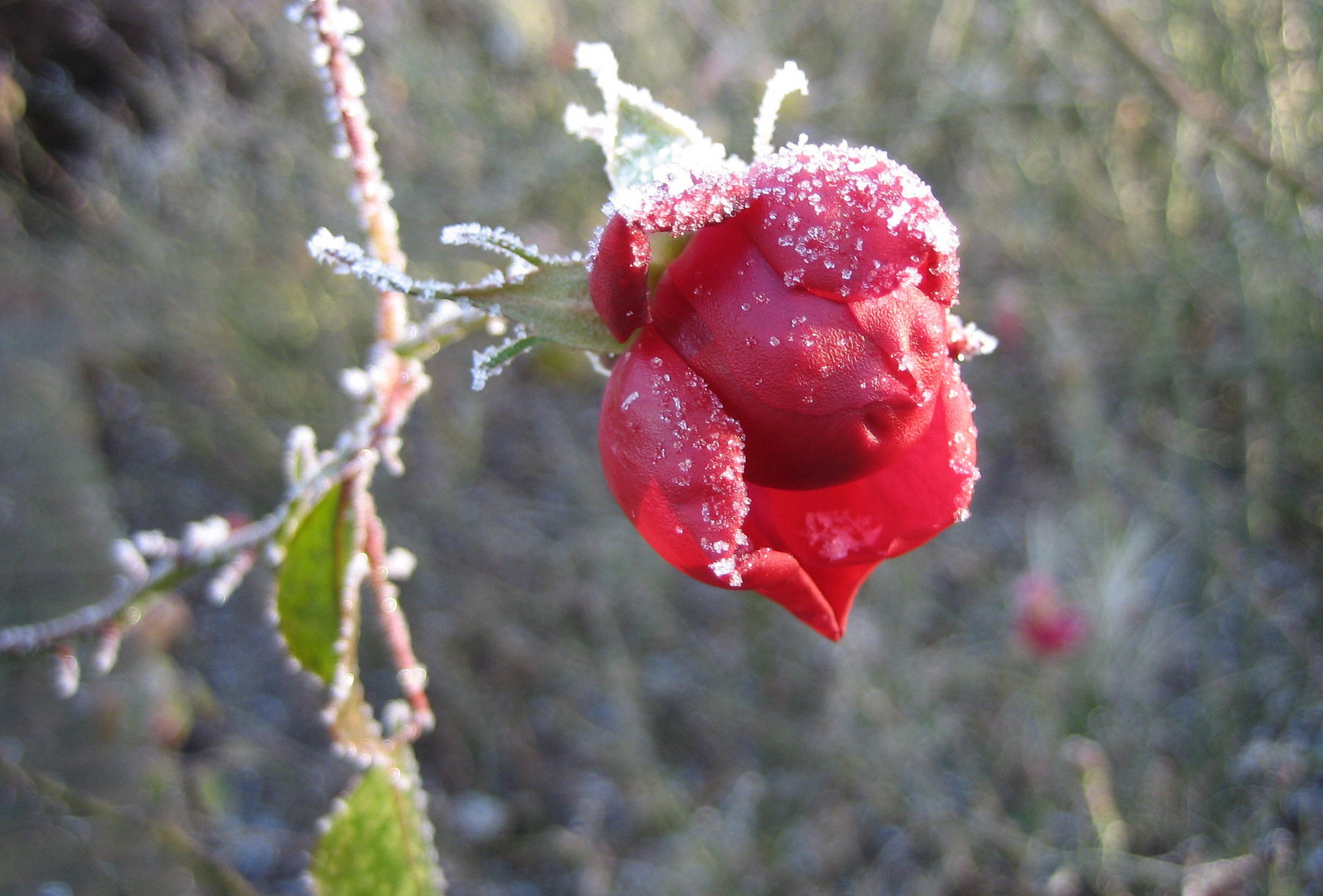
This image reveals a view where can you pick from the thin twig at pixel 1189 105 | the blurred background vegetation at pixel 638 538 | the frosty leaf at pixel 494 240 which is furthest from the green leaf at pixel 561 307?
the blurred background vegetation at pixel 638 538

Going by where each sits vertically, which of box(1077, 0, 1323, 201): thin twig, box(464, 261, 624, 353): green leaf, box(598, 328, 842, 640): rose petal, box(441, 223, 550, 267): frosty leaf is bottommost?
Answer: box(598, 328, 842, 640): rose petal

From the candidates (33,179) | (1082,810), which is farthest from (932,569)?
(33,179)

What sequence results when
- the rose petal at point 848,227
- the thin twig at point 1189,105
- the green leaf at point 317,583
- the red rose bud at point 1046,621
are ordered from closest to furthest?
the rose petal at point 848,227, the green leaf at point 317,583, the thin twig at point 1189,105, the red rose bud at point 1046,621

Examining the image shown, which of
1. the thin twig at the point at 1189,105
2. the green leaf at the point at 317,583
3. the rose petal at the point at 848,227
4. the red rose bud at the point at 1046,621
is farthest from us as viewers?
the red rose bud at the point at 1046,621

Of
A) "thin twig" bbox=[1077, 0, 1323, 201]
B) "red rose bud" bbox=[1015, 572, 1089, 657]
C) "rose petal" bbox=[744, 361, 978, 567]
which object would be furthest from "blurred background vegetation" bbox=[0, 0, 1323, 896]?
"rose petal" bbox=[744, 361, 978, 567]

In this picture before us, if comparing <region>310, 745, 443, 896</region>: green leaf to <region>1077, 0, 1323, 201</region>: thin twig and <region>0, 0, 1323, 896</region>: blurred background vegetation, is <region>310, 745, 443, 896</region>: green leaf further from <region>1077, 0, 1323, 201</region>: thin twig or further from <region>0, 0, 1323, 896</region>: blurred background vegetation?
<region>1077, 0, 1323, 201</region>: thin twig

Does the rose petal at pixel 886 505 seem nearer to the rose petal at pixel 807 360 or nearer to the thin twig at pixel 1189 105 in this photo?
the rose petal at pixel 807 360
